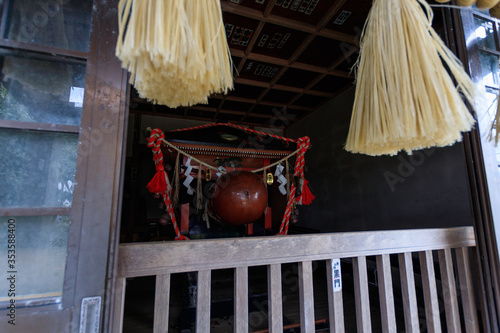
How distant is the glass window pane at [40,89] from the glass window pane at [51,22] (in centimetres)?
7

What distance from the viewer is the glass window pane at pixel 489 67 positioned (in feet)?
5.09

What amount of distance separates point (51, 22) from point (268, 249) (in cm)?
128

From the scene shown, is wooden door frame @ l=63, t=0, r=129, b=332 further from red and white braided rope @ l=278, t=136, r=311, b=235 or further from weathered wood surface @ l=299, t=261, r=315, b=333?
red and white braided rope @ l=278, t=136, r=311, b=235

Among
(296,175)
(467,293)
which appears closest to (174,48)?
(467,293)

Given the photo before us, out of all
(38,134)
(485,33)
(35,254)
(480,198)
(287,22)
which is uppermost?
(287,22)

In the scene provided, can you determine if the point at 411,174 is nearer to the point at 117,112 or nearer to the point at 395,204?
the point at 395,204

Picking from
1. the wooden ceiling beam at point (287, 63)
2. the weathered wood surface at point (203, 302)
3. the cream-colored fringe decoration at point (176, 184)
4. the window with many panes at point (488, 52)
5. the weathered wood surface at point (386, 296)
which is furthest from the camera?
the wooden ceiling beam at point (287, 63)

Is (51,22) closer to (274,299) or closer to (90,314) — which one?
(90,314)

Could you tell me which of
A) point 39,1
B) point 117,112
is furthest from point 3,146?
point 39,1

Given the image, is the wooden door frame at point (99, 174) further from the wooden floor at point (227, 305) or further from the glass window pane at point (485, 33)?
the glass window pane at point (485, 33)

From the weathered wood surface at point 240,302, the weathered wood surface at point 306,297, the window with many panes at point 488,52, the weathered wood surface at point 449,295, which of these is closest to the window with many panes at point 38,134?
the weathered wood surface at point 240,302

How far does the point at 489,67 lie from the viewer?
1578 mm

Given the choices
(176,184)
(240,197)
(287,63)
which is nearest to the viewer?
(240,197)

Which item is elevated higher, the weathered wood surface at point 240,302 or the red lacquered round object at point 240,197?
the red lacquered round object at point 240,197
